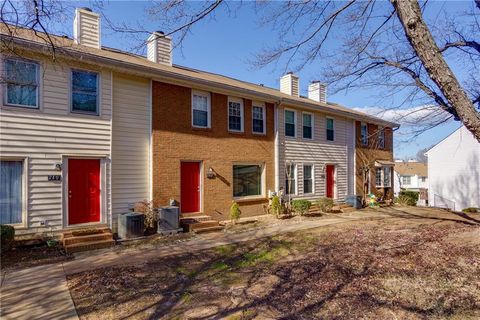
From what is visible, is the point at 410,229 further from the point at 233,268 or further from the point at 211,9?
the point at 211,9

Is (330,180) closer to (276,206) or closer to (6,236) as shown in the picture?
(276,206)

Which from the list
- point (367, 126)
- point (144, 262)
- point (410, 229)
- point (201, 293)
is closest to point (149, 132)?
point (144, 262)

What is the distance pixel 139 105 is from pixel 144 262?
5.32 meters

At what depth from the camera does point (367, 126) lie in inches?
786

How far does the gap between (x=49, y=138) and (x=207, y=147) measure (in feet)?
17.0

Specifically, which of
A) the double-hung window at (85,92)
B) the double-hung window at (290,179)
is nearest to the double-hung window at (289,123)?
the double-hung window at (290,179)

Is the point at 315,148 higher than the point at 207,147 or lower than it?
higher

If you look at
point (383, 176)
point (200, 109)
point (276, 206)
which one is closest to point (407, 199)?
point (383, 176)

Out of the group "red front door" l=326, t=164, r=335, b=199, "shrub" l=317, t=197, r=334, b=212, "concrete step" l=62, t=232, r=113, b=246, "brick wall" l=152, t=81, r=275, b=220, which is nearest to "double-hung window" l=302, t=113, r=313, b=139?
"red front door" l=326, t=164, r=335, b=199

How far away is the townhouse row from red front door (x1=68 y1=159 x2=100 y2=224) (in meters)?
0.03

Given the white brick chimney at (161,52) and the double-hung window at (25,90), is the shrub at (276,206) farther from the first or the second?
the double-hung window at (25,90)

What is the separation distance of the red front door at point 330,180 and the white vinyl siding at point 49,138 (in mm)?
12013

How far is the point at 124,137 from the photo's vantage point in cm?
970

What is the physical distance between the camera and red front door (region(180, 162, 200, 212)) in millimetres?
11078
